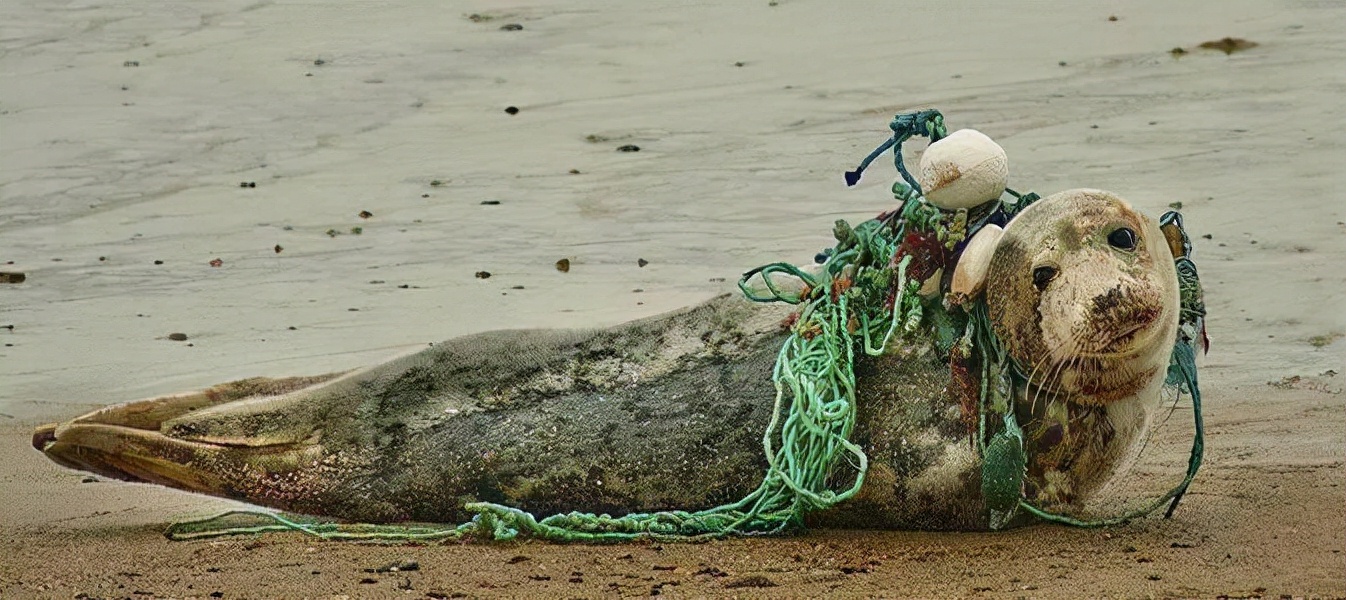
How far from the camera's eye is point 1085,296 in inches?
160

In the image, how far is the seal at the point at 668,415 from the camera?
4.12 metres

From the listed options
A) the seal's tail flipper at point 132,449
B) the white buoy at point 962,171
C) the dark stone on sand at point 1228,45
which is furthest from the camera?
the dark stone on sand at point 1228,45

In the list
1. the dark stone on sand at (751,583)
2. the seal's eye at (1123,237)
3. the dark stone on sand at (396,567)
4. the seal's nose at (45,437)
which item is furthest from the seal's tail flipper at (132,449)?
the seal's eye at (1123,237)

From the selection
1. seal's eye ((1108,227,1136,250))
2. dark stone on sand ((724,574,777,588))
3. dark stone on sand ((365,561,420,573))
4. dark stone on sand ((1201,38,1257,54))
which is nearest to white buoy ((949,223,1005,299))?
seal's eye ((1108,227,1136,250))

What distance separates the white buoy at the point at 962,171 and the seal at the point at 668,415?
0.13 metres

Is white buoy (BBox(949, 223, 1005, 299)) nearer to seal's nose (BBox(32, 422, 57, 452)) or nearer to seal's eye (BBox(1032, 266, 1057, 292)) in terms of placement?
Answer: seal's eye (BBox(1032, 266, 1057, 292))

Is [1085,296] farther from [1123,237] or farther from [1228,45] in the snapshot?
[1228,45]

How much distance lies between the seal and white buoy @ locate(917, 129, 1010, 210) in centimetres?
13

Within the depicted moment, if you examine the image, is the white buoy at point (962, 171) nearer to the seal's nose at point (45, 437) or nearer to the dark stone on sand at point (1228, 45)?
the seal's nose at point (45, 437)

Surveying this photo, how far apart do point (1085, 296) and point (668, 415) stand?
962 mm

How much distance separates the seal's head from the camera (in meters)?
4.04

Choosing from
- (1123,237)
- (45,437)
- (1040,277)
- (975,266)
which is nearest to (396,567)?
(45,437)

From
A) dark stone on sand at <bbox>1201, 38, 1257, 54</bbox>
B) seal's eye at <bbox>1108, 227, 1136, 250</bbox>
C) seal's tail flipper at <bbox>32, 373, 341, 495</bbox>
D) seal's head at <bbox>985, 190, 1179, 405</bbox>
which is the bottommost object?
seal's tail flipper at <bbox>32, 373, 341, 495</bbox>

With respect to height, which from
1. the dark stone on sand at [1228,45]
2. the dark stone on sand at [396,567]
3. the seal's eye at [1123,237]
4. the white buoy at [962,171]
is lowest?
the dark stone on sand at [396,567]
